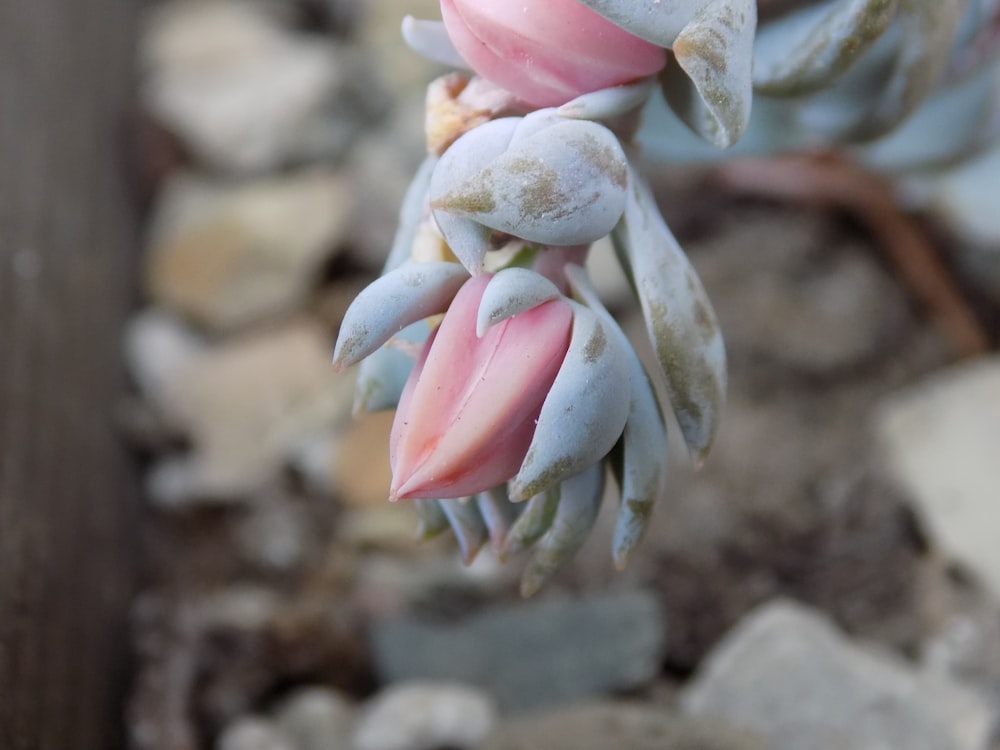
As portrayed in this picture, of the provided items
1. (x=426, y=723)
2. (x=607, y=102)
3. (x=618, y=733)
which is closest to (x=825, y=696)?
(x=618, y=733)

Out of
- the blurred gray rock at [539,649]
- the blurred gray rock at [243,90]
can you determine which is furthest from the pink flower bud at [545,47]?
the blurred gray rock at [243,90]

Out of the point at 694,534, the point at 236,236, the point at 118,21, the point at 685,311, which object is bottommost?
the point at 694,534

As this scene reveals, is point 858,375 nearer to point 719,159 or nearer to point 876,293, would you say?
point 876,293

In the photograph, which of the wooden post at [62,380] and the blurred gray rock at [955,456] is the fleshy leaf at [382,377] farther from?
the blurred gray rock at [955,456]

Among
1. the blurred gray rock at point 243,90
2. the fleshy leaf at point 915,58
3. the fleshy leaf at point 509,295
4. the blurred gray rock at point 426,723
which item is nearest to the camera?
the fleshy leaf at point 509,295

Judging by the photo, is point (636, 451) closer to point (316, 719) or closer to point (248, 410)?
point (316, 719)

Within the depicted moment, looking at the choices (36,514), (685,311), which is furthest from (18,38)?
(685,311)
